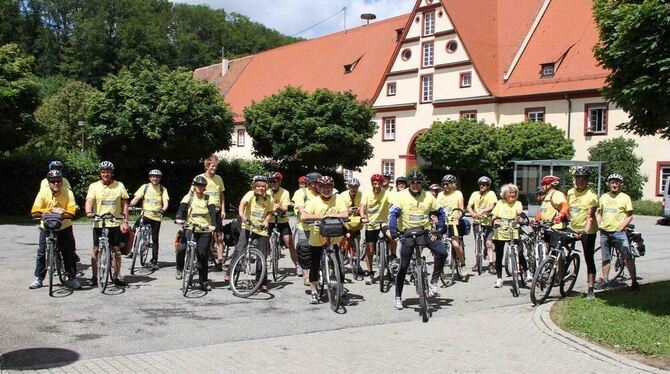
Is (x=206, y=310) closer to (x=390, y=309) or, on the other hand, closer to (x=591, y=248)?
(x=390, y=309)

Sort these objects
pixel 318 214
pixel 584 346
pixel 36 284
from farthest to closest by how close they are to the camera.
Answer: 1. pixel 36 284
2. pixel 318 214
3. pixel 584 346

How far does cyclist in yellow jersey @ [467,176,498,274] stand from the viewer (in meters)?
11.9

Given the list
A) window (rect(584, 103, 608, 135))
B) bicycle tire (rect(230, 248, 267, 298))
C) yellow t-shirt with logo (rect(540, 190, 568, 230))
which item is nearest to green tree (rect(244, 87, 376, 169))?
window (rect(584, 103, 608, 135))

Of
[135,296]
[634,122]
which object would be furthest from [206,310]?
[634,122]

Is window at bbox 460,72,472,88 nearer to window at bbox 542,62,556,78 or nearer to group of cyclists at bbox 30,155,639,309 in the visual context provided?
window at bbox 542,62,556,78

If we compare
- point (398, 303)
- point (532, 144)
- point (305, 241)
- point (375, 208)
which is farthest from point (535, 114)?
point (398, 303)

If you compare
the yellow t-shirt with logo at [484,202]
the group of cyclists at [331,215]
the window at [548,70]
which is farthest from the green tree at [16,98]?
the window at [548,70]

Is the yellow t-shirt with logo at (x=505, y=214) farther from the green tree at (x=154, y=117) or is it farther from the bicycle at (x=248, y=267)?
the green tree at (x=154, y=117)

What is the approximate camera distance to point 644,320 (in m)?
7.88

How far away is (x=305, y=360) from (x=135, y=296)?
4.01m

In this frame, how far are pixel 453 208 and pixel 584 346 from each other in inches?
204

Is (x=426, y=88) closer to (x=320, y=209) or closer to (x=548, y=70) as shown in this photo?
(x=548, y=70)

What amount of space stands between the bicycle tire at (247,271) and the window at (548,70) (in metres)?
32.8

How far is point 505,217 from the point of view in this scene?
10.4 meters
